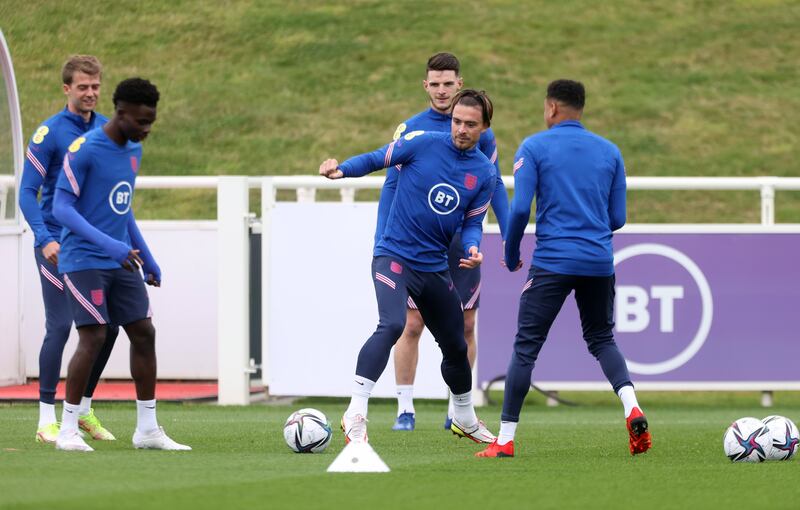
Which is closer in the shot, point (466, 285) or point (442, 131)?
point (442, 131)

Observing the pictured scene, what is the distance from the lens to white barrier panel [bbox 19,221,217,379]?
1334 centimetres

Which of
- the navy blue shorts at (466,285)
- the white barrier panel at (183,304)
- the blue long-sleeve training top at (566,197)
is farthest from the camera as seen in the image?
the white barrier panel at (183,304)

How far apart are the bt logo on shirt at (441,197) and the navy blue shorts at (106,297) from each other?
5.45 ft

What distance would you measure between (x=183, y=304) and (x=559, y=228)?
608 centimetres

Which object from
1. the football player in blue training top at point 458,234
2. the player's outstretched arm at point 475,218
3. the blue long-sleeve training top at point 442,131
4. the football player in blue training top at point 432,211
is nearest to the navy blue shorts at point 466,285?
the football player in blue training top at point 458,234

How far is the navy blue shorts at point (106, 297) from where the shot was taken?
8008mm

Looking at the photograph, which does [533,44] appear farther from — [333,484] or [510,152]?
[333,484]

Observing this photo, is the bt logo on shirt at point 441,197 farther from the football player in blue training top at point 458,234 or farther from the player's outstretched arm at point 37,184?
the player's outstretched arm at point 37,184

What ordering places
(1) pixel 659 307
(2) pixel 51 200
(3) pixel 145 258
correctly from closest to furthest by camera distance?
(3) pixel 145 258
(2) pixel 51 200
(1) pixel 659 307

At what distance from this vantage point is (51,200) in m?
8.90

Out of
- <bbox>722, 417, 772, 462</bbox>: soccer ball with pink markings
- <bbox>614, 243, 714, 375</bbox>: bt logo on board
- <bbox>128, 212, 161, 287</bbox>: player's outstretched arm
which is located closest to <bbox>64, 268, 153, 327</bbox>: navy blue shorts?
<bbox>128, 212, 161, 287</bbox>: player's outstretched arm

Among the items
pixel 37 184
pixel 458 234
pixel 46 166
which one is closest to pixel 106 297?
pixel 37 184

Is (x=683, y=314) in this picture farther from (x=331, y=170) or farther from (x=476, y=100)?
(x=331, y=170)

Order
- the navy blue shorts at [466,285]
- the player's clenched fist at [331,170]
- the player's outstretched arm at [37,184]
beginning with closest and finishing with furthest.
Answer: the player's clenched fist at [331,170], the player's outstretched arm at [37,184], the navy blue shorts at [466,285]
